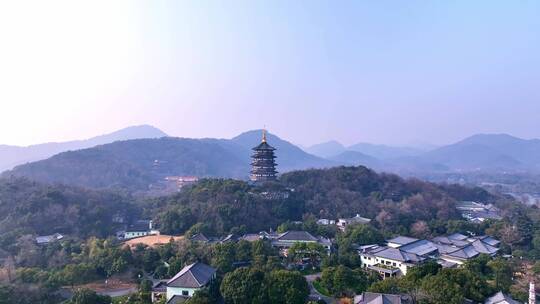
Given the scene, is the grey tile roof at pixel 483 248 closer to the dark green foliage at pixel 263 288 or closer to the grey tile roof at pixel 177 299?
the dark green foliage at pixel 263 288

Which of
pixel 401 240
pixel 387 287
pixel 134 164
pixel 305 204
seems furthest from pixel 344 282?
pixel 134 164

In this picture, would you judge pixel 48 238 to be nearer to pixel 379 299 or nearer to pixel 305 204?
pixel 305 204

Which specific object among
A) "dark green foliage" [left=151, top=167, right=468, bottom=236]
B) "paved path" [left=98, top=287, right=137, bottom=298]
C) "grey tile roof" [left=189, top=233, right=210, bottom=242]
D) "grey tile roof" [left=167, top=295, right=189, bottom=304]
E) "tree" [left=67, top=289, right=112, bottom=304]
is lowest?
"paved path" [left=98, top=287, right=137, bottom=298]

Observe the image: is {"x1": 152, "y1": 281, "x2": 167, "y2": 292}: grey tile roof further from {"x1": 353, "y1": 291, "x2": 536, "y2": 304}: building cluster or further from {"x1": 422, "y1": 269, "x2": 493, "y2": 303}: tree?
{"x1": 422, "y1": 269, "x2": 493, "y2": 303}: tree

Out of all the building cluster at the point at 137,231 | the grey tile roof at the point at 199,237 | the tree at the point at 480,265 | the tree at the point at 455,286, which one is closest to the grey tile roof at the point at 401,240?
the tree at the point at 480,265

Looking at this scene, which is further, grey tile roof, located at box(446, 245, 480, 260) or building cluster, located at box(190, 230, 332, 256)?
building cluster, located at box(190, 230, 332, 256)

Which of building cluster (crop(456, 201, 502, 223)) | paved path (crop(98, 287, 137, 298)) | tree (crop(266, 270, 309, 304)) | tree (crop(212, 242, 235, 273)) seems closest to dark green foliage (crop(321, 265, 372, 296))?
tree (crop(266, 270, 309, 304))
